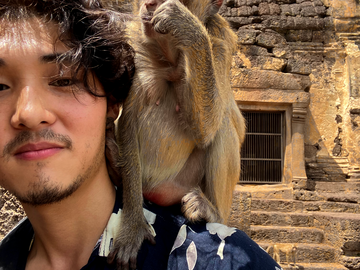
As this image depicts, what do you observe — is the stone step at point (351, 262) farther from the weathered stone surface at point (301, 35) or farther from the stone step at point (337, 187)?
the weathered stone surface at point (301, 35)

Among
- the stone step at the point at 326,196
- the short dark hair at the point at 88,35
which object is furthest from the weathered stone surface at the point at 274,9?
the short dark hair at the point at 88,35

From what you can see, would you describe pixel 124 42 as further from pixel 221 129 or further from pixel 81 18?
pixel 221 129

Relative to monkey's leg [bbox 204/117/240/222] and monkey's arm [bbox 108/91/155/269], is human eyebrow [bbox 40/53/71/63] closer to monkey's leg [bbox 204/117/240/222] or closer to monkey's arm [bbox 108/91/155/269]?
monkey's arm [bbox 108/91/155/269]

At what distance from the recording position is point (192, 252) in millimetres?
1378

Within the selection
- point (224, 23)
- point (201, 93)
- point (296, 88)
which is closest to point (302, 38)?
point (296, 88)

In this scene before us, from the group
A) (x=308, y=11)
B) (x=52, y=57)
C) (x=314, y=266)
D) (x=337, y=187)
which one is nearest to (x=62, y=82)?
(x=52, y=57)

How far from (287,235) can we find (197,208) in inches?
200

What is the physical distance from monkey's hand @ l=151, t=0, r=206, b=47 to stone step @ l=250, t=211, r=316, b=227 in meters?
5.57

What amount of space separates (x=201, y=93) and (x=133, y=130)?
1.43 ft

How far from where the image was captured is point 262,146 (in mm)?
8602

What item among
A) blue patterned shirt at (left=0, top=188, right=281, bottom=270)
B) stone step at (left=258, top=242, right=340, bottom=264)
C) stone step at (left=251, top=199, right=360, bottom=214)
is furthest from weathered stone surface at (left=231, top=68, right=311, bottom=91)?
blue patterned shirt at (left=0, top=188, right=281, bottom=270)

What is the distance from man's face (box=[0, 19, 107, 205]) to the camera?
1.24m

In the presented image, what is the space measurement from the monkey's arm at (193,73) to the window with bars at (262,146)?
6.62m

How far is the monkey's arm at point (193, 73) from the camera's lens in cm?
186
